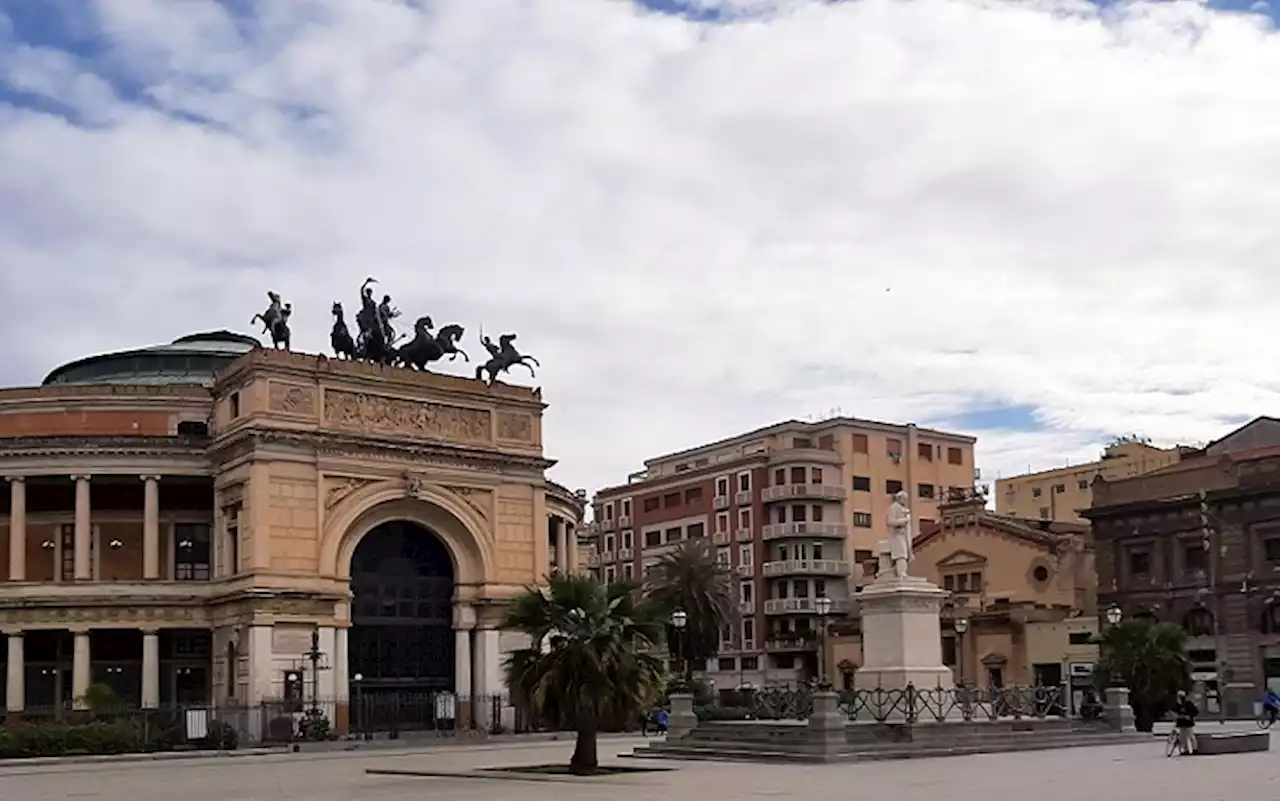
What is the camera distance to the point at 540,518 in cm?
6844

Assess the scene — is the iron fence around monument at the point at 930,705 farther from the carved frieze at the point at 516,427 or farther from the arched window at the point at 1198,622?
the arched window at the point at 1198,622

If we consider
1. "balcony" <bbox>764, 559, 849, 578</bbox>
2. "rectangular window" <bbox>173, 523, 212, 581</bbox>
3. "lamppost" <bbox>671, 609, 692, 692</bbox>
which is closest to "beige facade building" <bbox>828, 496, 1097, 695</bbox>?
"balcony" <bbox>764, 559, 849, 578</bbox>

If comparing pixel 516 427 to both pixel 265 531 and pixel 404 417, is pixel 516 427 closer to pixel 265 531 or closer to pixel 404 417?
pixel 404 417

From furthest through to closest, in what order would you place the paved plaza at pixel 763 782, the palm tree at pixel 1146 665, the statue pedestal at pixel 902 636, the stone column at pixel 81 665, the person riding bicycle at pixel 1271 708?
the stone column at pixel 81 665 → the person riding bicycle at pixel 1271 708 → the palm tree at pixel 1146 665 → the statue pedestal at pixel 902 636 → the paved plaza at pixel 763 782

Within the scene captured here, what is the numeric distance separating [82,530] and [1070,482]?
73479mm

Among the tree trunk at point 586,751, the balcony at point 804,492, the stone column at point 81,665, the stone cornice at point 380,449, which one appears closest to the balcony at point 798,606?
the balcony at point 804,492

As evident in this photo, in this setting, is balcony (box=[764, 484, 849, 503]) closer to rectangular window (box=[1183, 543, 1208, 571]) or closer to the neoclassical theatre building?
rectangular window (box=[1183, 543, 1208, 571])

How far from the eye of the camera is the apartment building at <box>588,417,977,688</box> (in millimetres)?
96875

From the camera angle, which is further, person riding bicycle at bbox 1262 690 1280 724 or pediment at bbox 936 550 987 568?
pediment at bbox 936 550 987 568

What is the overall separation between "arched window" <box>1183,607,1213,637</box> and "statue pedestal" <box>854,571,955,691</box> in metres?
39.0

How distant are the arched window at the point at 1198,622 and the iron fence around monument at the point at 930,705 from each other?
103ft

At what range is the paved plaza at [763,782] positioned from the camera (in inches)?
1025

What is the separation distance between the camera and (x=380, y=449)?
208ft

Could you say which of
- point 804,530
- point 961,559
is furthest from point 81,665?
point 961,559
